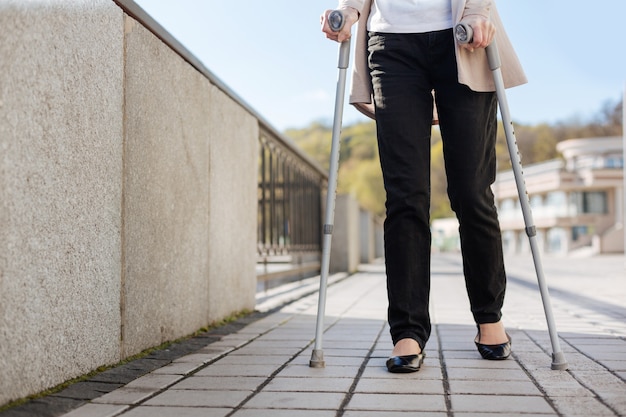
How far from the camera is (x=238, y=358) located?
120 inches

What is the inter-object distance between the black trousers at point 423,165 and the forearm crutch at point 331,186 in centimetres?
13

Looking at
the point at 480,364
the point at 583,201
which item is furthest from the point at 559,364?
the point at 583,201

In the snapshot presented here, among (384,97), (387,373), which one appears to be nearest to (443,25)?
(384,97)

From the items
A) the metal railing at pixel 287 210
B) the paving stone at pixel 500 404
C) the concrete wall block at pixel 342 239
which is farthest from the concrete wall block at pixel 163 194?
the concrete wall block at pixel 342 239

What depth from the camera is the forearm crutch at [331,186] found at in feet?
9.30

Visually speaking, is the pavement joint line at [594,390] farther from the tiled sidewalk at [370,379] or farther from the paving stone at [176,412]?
the paving stone at [176,412]

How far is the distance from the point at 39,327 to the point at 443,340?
2012mm

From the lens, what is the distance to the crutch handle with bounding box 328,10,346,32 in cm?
296

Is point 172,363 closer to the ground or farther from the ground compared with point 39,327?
closer to the ground

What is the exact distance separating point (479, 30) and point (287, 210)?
4873 millimetres

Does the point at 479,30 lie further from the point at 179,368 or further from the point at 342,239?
the point at 342,239

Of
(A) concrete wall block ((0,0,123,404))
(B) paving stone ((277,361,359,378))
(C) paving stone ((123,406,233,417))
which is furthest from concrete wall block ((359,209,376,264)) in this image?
(C) paving stone ((123,406,233,417))

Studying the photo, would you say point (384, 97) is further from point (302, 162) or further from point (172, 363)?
point (302, 162)

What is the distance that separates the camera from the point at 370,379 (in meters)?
2.58
